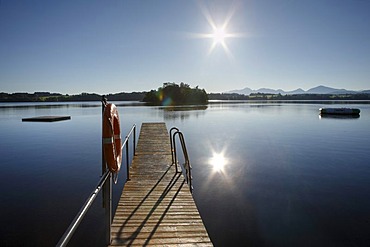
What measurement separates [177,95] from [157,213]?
290ft

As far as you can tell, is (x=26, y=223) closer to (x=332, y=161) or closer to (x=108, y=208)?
(x=108, y=208)

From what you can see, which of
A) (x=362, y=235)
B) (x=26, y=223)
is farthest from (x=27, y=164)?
(x=362, y=235)

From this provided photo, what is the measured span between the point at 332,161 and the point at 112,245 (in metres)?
11.6

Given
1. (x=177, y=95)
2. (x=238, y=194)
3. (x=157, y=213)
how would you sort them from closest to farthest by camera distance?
(x=157, y=213)
(x=238, y=194)
(x=177, y=95)

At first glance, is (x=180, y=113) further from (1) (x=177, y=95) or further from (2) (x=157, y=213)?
(1) (x=177, y=95)

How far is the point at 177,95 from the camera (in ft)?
300

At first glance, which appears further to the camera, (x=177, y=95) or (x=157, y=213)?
(x=177, y=95)

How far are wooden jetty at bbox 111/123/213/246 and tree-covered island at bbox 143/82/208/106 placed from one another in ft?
270

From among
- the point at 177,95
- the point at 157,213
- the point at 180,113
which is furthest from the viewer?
the point at 177,95

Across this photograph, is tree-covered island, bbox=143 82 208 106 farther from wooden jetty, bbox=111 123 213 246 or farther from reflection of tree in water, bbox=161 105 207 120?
wooden jetty, bbox=111 123 213 246

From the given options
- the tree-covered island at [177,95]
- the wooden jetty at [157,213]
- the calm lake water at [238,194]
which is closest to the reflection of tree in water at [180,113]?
the calm lake water at [238,194]

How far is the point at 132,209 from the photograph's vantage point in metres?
4.20

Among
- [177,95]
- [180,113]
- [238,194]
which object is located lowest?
[238,194]

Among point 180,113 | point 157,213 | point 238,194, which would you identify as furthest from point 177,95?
point 157,213
